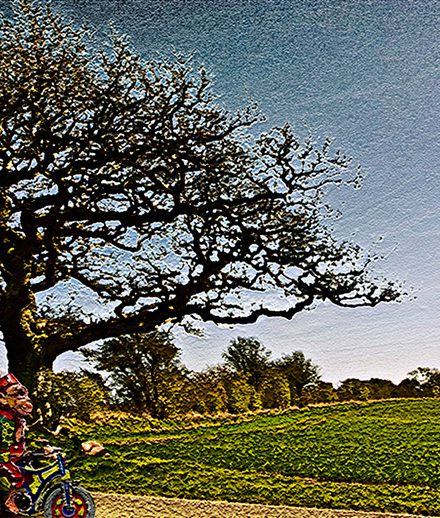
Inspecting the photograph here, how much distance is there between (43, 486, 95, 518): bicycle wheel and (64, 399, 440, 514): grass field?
13.9 ft

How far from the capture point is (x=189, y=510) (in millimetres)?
10984

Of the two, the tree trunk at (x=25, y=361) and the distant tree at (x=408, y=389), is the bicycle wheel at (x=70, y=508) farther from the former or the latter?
the distant tree at (x=408, y=389)

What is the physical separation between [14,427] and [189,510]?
3.99 m

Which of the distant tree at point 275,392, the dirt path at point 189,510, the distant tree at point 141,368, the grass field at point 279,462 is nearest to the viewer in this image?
the dirt path at point 189,510

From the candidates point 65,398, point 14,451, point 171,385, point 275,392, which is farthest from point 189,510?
point 275,392

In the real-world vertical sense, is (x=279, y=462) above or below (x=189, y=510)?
above

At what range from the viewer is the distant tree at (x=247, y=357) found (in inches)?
1606

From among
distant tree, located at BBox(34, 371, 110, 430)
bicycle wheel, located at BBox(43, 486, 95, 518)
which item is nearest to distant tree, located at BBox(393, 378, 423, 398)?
distant tree, located at BBox(34, 371, 110, 430)

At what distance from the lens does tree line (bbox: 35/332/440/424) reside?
77.6 ft

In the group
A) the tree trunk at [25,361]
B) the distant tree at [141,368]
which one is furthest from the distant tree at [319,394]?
the tree trunk at [25,361]

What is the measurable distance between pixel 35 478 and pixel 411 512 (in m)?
7.19

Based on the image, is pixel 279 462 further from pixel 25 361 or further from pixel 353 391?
pixel 353 391

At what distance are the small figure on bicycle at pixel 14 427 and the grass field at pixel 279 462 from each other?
421 cm

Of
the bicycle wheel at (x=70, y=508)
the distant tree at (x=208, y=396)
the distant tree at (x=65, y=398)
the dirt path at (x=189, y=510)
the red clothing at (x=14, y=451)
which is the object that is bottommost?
the dirt path at (x=189, y=510)
